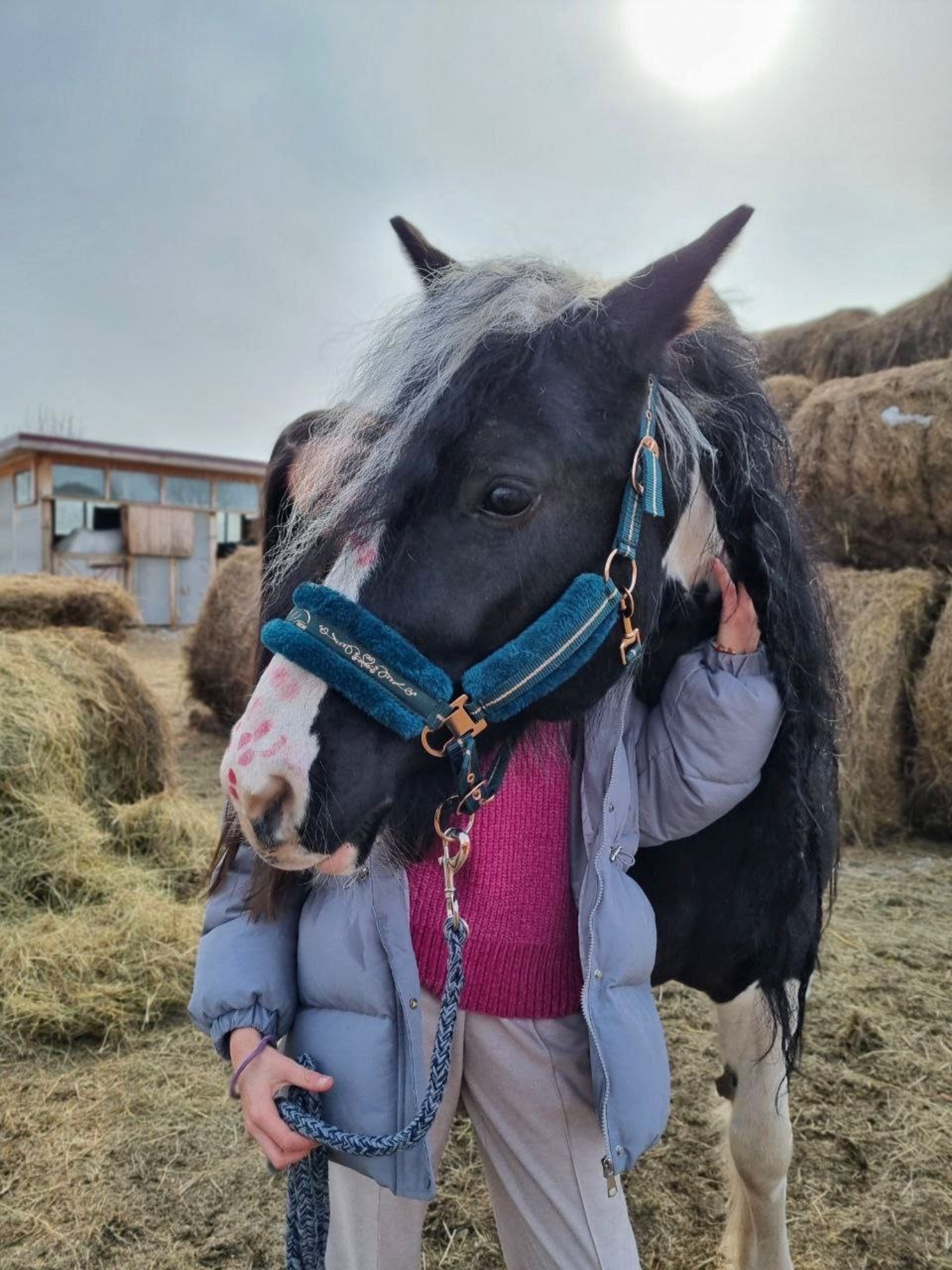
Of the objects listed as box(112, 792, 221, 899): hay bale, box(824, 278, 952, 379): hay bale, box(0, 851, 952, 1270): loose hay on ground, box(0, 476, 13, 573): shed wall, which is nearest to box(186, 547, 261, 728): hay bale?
box(112, 792, 221, 899): hay bale

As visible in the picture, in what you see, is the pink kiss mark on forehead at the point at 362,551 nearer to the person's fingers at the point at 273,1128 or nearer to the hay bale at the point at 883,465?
the person's fingers at the point at 273,1128

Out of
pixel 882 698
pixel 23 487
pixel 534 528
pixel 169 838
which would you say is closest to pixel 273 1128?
pixel 534 528

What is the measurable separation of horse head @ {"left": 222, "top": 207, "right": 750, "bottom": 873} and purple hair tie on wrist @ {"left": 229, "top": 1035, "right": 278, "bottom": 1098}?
317 mm

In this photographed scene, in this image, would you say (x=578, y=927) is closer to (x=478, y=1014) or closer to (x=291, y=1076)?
(x=478, y=1014)

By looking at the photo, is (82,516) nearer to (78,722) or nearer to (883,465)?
(78,722)

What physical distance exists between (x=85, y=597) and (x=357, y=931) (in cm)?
553

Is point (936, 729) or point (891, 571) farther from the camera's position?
point (891, 571)

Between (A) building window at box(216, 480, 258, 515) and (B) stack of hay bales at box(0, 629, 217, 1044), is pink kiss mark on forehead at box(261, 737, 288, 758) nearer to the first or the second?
(B) stack of hay bales at box(0, 629, 217, 1044)

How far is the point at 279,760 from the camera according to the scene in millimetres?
1048

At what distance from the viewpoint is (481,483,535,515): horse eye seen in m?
1.17

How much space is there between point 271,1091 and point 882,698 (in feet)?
14.0

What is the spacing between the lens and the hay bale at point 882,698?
4605 mm

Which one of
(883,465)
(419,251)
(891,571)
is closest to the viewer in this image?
(419,251)

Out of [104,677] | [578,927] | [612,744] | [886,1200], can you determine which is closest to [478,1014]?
[578,927]
